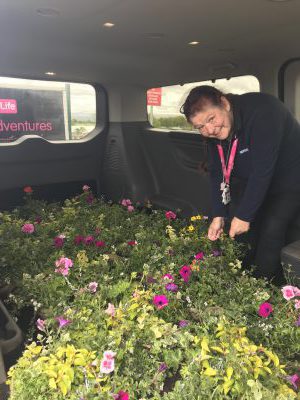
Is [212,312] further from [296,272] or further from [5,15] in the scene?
[5,15]

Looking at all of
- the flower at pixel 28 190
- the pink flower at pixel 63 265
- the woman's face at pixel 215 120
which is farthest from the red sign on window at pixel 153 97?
the pink flower at pixel 63 265

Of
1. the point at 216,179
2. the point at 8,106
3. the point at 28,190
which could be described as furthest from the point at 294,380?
the point at 8,106

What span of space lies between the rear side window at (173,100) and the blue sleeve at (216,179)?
1.13m

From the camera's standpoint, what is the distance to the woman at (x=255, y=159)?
6.94ft

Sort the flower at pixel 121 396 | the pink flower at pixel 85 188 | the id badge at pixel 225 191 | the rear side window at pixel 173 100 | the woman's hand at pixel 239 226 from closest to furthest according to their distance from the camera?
the flower at pixel 121 396 → the woman's hand at pixel 239 226 → the id badge at pixel 225 191 → the rear side window at pixel 173 100 → the pink flower at pixel 85 188

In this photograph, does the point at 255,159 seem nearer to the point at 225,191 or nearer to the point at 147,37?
the point at 225,191

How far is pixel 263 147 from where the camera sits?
2.12m

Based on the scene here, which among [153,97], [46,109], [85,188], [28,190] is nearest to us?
[28,190]

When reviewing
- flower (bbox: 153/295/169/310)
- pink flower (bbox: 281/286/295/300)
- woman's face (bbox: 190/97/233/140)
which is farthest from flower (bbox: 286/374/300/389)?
woman's face (bbox: 190/97/233/140)

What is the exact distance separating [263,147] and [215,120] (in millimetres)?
293

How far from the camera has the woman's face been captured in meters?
2.10

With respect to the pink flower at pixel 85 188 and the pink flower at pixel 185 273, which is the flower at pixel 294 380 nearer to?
the pink flower at pixel 185 273

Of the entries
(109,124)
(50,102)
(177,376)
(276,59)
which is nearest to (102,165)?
(109,124)

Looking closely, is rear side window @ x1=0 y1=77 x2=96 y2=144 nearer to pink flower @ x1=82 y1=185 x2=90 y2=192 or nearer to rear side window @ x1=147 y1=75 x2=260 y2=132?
pink flower @ x1=82 y1=185 x2=90 y2=192
